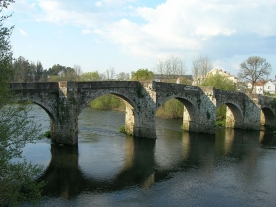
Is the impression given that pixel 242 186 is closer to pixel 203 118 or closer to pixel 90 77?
pixel 203 118

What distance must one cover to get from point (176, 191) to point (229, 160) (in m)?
7.34

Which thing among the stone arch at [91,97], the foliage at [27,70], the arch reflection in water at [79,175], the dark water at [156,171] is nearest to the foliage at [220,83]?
the dark water at [156,171]

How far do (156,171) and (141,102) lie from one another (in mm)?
8682

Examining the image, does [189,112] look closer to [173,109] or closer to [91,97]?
[173,109]

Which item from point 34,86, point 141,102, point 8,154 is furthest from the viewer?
point 141,102

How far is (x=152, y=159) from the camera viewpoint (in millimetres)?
18781

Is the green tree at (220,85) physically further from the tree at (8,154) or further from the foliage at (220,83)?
the tree at (8,154)

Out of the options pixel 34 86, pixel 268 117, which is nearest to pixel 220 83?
pixel 268 117

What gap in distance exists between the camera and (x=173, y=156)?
19.7 meters

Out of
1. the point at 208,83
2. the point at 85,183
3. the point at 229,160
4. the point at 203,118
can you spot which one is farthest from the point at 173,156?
the point at 208,83

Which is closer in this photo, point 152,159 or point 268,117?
point 152,159

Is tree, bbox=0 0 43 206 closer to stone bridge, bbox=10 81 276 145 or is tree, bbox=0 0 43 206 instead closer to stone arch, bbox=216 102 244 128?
stone bridge, bbox=10 81 276 145

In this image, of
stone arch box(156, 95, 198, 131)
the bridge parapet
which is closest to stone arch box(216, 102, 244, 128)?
stone arch box(156, 95, 198, 131)

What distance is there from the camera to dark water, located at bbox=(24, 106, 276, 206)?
41.7 ft
